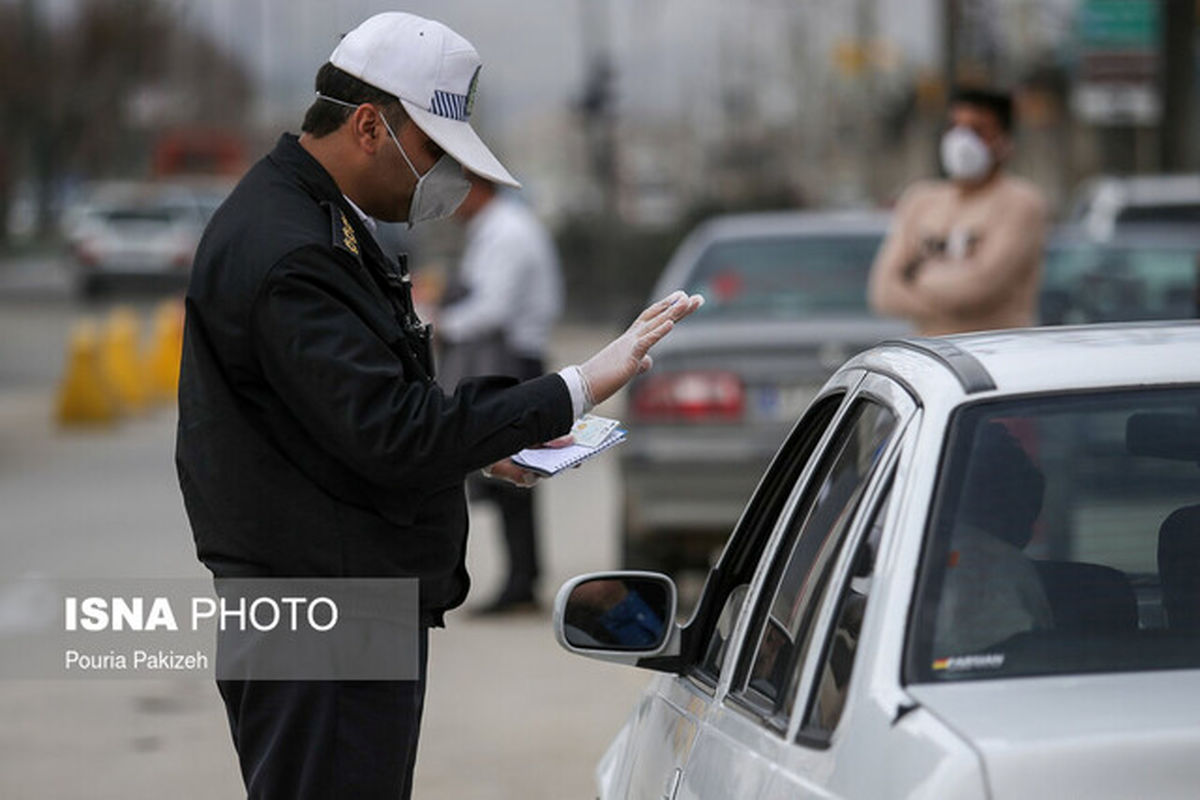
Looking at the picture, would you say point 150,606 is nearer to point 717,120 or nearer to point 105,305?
point 105,305

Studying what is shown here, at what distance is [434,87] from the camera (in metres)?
4.00

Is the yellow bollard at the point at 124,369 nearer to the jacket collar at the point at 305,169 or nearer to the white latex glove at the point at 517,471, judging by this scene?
the white latex glove at the point at 517,471

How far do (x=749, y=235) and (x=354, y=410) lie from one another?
7841mm

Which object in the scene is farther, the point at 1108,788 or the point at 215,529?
the point at 215,529

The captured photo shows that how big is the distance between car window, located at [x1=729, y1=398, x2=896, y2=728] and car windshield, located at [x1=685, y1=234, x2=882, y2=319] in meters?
6.88

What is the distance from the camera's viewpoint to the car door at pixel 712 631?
3811 millimetres


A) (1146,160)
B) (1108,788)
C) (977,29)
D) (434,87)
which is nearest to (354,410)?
(434,87)

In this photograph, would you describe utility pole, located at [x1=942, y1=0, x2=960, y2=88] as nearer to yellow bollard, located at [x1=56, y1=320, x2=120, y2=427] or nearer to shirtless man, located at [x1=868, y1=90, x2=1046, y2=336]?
yellow bollard, located at [x1=56, y1=320, x2=120, y2=427]

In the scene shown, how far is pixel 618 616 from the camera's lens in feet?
13.2

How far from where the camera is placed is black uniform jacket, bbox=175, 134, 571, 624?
12.3 feet

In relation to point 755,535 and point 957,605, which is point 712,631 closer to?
point 755,535

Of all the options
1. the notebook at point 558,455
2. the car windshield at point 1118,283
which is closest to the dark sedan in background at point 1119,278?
the car windshield at point 1118,283

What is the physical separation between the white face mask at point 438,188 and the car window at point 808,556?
0.82 m

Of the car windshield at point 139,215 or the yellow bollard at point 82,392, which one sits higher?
the yellow bollard at point 82,392
